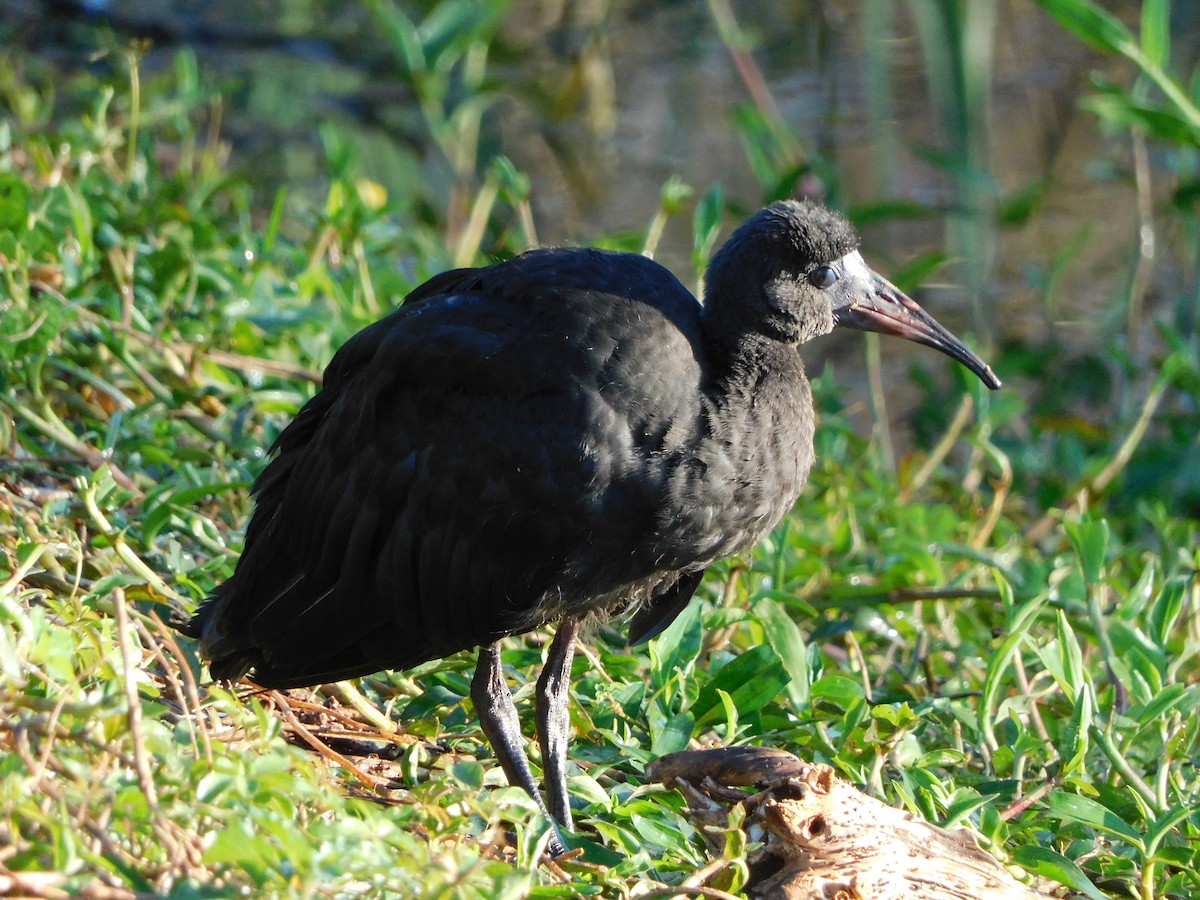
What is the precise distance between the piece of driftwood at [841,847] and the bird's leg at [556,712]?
1.56ft

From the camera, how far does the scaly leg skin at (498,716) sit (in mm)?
3207

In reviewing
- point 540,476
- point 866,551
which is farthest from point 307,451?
point 866,551

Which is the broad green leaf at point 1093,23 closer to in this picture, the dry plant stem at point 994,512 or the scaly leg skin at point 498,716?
the dry plant stem at point 994,512

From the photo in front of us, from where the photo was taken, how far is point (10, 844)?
2025 millimetres

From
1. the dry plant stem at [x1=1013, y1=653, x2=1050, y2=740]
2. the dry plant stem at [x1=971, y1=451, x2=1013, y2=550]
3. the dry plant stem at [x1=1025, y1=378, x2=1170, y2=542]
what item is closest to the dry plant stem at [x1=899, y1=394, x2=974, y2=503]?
the dry plant stem at [x1=971, y1=451, x2=1013, y2=550]

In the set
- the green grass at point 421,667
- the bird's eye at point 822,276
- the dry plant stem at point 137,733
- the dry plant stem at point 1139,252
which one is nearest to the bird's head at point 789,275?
the bird's eye at point 822,276

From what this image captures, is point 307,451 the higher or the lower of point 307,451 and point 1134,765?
the higher

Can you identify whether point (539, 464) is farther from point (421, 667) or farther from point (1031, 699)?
point (1031, 699)

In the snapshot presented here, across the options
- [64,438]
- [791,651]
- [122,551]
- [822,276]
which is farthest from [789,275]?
[64,438]

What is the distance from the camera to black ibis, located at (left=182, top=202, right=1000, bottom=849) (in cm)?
295

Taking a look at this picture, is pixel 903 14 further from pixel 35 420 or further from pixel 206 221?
pixel 35 420

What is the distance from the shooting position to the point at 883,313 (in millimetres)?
3473

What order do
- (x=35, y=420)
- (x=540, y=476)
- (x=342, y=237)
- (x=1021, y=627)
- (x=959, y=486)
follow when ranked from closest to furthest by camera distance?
(x=540, y=476) → (x=1021, y=627) → (x=35, y=420) → (x=342, y=237) → (x=959, y=486)

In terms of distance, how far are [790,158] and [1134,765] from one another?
3.41 meters
